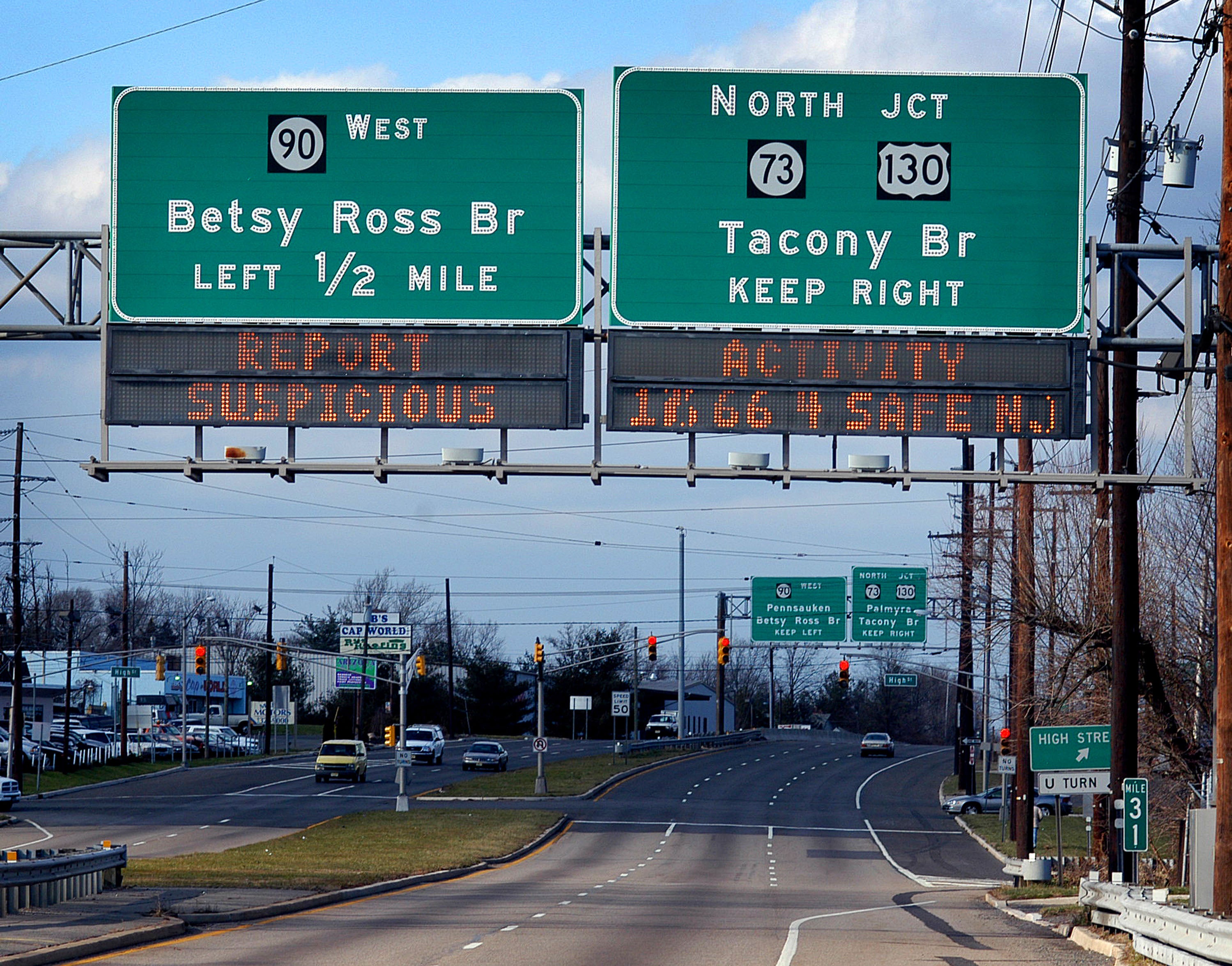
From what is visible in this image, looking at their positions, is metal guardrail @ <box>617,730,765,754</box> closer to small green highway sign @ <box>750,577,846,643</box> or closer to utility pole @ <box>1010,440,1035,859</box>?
small green highway sign @ <box>750,577,846,643</box>

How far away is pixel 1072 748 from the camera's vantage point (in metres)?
24.0

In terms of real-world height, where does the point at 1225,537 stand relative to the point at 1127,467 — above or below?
below

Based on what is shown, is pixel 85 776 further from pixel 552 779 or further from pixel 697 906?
pixel 697 906

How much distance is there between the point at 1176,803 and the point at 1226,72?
22002 mm

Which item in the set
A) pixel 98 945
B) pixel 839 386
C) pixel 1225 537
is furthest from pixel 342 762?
pixel 1225 537

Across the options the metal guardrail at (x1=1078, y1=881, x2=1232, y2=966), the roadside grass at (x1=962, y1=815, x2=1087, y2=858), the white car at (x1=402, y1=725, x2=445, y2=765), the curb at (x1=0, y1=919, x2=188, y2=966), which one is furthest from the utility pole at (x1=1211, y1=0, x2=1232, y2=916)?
the white car at (x1=402, y1=725, x2=445, y2=765)

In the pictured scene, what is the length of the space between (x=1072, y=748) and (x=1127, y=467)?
15.6ft

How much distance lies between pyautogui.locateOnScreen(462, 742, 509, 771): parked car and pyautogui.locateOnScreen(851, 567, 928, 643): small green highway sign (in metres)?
25.0

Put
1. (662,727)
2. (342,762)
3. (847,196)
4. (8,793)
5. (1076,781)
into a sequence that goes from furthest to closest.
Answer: (662,727) → (342,762) → (8,793) → (1076,781) → (847,196)

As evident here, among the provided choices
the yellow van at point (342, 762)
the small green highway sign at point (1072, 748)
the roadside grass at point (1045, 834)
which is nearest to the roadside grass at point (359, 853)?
the small green highway sign at point (1072, 748)

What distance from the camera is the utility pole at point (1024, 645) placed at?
33188mm

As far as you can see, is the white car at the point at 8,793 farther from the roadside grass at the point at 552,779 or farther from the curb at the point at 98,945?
the curb at the point at 98,945

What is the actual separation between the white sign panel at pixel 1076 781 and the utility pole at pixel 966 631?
10656mm

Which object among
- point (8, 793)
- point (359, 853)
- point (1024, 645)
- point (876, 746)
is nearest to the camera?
point (1024, 645)
